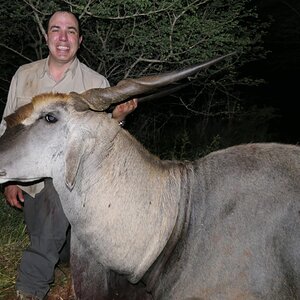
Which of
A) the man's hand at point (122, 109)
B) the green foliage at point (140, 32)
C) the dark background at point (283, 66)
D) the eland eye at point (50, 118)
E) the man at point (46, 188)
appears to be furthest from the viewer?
the dark background at point (283, 66)

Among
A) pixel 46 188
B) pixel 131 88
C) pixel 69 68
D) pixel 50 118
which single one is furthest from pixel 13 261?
pixel 131 88

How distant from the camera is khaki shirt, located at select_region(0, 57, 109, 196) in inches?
192

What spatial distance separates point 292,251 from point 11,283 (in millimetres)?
2539

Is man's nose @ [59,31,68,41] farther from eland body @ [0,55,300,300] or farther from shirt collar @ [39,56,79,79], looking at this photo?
eland body @ [0,55,300,300]

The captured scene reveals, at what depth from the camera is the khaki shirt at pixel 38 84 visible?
4.88 meters

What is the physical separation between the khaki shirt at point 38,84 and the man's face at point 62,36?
15 cm

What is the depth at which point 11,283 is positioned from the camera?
501cm

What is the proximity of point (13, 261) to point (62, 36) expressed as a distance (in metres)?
2.17

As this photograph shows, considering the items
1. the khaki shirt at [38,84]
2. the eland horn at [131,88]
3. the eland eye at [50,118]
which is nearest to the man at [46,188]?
the khaki shirt at [38,84]

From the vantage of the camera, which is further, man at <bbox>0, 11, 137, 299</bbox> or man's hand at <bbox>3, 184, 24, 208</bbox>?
man's hand at <bbox>3, 184, 24, 208</bbox>

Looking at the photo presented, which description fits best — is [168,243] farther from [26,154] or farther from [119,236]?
[26,154]

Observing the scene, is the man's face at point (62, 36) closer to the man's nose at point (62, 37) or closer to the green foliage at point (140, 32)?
the man's nose at point (62, 37)

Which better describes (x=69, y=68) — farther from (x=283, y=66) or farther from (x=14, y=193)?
(x=283, y=66)

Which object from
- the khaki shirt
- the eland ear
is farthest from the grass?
the eland ear
